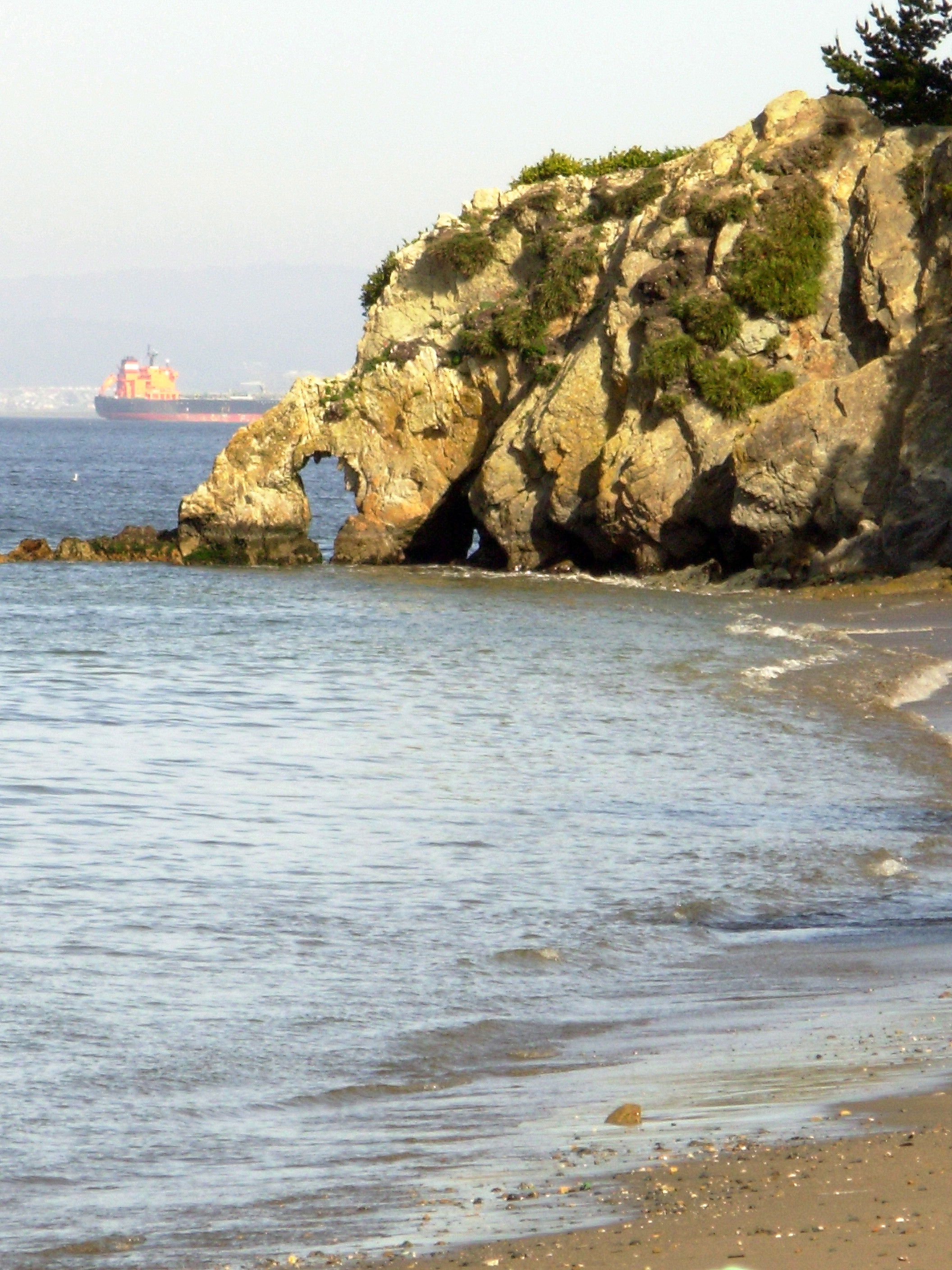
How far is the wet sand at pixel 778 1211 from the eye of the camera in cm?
424

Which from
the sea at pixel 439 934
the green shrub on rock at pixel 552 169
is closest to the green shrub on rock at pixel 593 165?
the green shrub on rock at pixel 552 169

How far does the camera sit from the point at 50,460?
11006 cm

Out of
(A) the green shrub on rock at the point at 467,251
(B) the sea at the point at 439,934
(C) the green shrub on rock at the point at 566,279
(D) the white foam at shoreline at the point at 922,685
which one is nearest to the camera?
(B) the sea at the point at 439,934

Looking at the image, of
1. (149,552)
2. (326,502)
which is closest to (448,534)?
(149,552)

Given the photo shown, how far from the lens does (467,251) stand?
38.2 m

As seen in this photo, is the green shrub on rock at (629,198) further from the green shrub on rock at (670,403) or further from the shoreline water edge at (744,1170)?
the shoreline water edge at (744,1170)

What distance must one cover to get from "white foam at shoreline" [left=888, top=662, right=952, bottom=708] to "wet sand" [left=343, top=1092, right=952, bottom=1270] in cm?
1254

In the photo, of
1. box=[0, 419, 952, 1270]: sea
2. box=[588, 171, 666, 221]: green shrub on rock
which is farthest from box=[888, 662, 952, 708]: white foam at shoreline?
box=[588, 171, 666, 221]: green shrub on rock

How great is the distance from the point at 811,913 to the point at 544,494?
25874 mm

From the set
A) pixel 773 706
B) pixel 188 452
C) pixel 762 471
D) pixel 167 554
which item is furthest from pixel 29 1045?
pixel 188 452

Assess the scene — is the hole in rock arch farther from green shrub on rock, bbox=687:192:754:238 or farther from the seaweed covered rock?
green shrub on rock, bbox=687:192:754:238

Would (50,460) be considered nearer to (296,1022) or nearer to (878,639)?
(878,639)

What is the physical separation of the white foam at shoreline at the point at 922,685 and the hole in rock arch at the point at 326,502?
61.0 ft

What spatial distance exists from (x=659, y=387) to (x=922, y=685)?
15.6 metres
